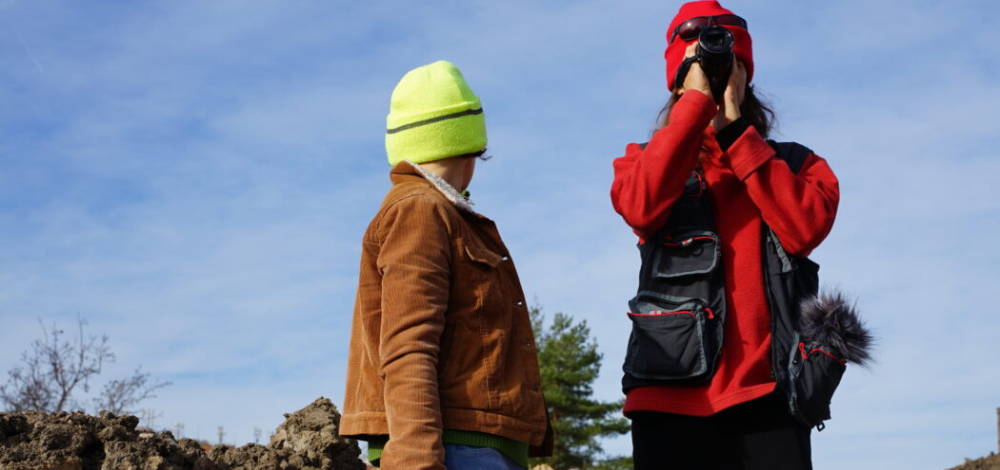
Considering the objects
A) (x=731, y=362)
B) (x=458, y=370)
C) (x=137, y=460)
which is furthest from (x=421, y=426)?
(x=137, y=460)

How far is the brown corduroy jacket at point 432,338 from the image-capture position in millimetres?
2457

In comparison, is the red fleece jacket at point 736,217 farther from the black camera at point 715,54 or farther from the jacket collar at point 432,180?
the jacket collar at point 432,180

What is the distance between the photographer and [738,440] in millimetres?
2979

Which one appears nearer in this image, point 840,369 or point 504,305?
point 504,305

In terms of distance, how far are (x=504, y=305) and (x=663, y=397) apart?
2.13 ft

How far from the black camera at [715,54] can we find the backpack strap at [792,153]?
13.3 inches

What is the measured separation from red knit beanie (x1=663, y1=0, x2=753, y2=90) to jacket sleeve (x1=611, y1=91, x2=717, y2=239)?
1.07ft

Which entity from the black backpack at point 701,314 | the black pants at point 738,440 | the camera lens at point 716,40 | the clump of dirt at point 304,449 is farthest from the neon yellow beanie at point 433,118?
the clump of dirt at point 304,449

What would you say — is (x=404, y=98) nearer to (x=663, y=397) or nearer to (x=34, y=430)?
(x=663, y=397)

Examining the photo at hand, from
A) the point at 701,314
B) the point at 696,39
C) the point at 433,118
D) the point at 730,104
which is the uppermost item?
the point at 696,39

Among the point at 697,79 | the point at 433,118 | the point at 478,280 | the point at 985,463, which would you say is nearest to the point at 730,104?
the point at 697,79

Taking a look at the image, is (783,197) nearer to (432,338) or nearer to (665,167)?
(665,167)

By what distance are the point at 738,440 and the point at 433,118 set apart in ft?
4.66

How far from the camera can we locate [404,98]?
3039 millimetres
